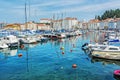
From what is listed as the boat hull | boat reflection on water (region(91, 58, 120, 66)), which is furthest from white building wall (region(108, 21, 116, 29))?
boat reflection on water (region(91, 58, 120, 66))

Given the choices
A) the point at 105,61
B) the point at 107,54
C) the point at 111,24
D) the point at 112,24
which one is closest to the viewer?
the point at 105,61

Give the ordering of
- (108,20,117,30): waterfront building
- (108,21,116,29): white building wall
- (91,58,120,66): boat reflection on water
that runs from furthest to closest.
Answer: (108,21,116,29): white building wall → (108,20,117,30): waterfront building → (91,58,120,66): boat reflection on water

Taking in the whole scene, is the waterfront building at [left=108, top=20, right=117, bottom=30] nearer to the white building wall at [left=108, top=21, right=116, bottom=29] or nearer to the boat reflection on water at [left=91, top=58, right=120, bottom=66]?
the white building wall at [left=108, top=21, right=116, bottom=29]

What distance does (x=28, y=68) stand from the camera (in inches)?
1302

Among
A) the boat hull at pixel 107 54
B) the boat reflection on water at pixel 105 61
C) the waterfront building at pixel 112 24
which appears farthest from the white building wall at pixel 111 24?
the boat reflection on water at pixel 105 61

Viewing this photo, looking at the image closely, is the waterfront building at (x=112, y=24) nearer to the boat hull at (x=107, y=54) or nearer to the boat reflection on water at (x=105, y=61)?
the boat hull at (x=107, y=54)

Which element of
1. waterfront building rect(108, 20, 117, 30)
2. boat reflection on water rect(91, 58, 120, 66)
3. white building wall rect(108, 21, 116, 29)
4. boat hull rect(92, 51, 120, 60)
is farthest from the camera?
white building wall rect(108, 21, 116, 29)

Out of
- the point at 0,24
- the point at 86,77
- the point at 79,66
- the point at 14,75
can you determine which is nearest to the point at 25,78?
the point at 14,75

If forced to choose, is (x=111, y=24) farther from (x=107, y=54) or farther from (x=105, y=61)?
(x=105, y=61)

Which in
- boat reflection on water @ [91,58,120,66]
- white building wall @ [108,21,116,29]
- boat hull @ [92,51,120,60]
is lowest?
boat reflection on water @ [91,58,120,66]

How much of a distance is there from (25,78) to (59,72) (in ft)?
17.3

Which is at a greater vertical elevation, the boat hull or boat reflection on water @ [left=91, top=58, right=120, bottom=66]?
the boat hull

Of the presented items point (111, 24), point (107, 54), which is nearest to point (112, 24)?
point (111, 24)

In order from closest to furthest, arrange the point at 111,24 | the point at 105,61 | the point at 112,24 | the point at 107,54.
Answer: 1. the point at 105,61
2. the point at 107,54
3. the point at 112,24
4. the point at 111,24
